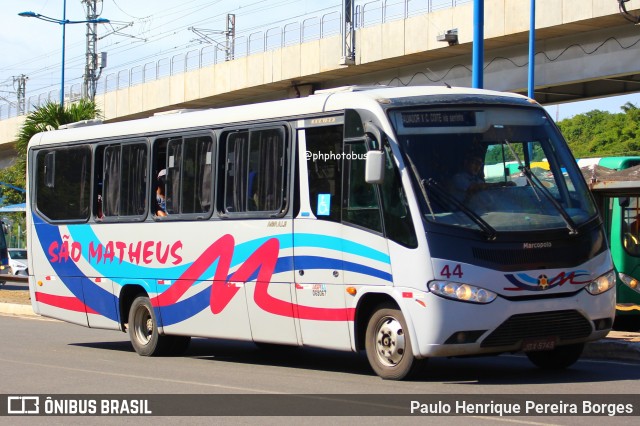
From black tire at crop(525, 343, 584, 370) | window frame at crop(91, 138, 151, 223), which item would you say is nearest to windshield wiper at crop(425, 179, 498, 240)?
black tire at crop(525, 343, 584, 370)

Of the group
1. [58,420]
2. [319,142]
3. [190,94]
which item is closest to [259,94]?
[190,94]

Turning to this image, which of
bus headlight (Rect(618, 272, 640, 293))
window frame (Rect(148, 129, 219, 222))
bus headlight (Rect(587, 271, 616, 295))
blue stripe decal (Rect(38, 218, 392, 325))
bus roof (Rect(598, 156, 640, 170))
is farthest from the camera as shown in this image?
bus roof (Rect(598, 156, 640, 170))

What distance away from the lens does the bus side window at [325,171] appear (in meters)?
12.4

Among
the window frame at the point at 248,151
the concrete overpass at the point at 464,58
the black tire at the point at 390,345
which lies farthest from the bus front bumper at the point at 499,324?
the concrete overpass at the point at 464,58

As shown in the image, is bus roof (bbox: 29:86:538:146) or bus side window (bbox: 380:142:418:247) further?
bus roof (bbox: 29:86:538:146)

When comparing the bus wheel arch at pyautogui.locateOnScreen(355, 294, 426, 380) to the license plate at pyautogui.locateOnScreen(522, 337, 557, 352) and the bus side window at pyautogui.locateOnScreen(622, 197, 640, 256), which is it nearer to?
the license plate at pyautogui.locateOnScreen(522, 337, 557, 352)

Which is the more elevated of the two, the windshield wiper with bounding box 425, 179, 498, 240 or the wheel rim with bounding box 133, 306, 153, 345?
the windshield wiper with bounding box 425, 179, 498, 240

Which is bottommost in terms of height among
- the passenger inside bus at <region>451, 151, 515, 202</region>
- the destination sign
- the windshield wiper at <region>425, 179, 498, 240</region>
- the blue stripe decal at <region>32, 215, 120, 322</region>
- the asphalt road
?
the asphalt road

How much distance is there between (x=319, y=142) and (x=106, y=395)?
12.3 ft

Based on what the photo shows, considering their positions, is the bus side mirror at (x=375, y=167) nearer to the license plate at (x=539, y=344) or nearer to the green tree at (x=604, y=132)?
the license plate at (x=539, y=344)

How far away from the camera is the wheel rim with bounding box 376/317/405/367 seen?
37.9 feet

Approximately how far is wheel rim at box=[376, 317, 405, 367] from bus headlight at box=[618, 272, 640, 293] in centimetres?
815

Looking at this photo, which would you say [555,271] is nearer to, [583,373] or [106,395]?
[583,373]

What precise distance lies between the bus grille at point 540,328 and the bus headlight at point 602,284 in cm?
32
